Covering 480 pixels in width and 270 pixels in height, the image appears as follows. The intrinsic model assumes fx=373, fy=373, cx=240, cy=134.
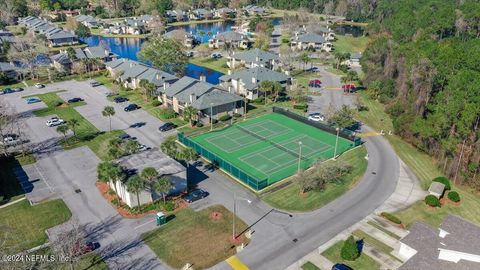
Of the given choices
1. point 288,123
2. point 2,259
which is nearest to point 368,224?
point 288,123

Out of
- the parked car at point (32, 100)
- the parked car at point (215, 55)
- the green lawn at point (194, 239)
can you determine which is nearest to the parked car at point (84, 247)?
the green lawn at point (194, 239)

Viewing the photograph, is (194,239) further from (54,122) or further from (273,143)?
(54,122)

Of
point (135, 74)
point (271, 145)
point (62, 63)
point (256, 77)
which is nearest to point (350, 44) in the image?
point (256, 77)

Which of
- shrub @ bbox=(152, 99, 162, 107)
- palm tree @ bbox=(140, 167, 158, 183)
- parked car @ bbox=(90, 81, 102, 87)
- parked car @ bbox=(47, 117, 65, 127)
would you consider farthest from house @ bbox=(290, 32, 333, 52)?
palm tree @ bbox=(140, 167, 158, 183)

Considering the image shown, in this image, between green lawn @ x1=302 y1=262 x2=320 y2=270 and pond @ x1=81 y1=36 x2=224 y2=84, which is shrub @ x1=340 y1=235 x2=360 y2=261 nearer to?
green lawn @ x1=302 y1=262 x2=320 y2=270

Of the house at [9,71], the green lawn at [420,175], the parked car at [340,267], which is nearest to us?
the parked car at [340,267]

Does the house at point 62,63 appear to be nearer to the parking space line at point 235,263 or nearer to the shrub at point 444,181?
the parking space line at point 235,263
